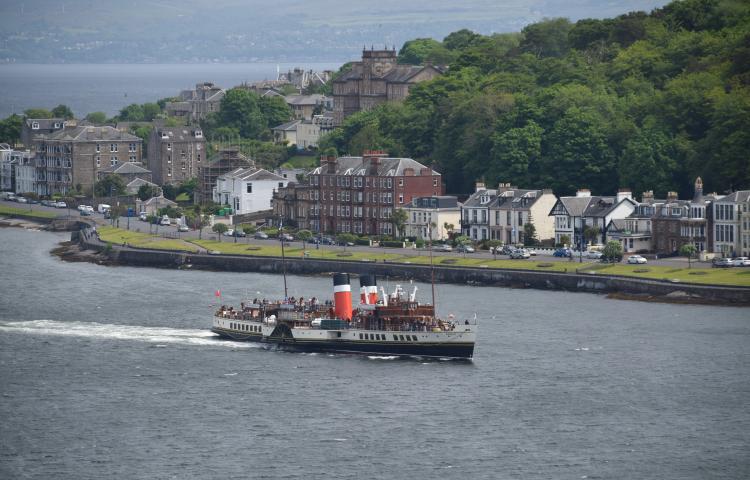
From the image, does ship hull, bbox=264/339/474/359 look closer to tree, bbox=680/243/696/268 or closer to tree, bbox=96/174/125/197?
tree, bbox=680/243/696/268

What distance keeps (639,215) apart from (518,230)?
11.4 metres

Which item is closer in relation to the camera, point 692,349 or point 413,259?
→ point 692,349

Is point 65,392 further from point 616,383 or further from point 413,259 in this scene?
point 413,259

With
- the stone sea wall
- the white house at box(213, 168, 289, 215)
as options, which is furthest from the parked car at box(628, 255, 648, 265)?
the white house at box(213, 168, 289, 215)

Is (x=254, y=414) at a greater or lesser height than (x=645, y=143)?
lesser

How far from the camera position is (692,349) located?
3809 inches

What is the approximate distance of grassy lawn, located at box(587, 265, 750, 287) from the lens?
115562 millimetres

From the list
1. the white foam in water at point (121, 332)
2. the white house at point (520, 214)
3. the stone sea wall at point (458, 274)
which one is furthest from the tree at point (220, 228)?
the white foam in water at point (121, 332)

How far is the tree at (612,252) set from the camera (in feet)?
413

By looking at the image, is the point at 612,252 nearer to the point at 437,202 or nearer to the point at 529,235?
the point at 529,235

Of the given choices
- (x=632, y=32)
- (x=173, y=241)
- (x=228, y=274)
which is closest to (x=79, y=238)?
(x=173, y=241)

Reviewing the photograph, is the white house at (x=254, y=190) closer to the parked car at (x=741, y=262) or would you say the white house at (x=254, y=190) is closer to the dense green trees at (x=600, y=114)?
the dense green trees at (x=600, y=114)

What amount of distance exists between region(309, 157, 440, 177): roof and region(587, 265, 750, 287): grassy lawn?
103 ft

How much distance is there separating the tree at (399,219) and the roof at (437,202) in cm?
153
